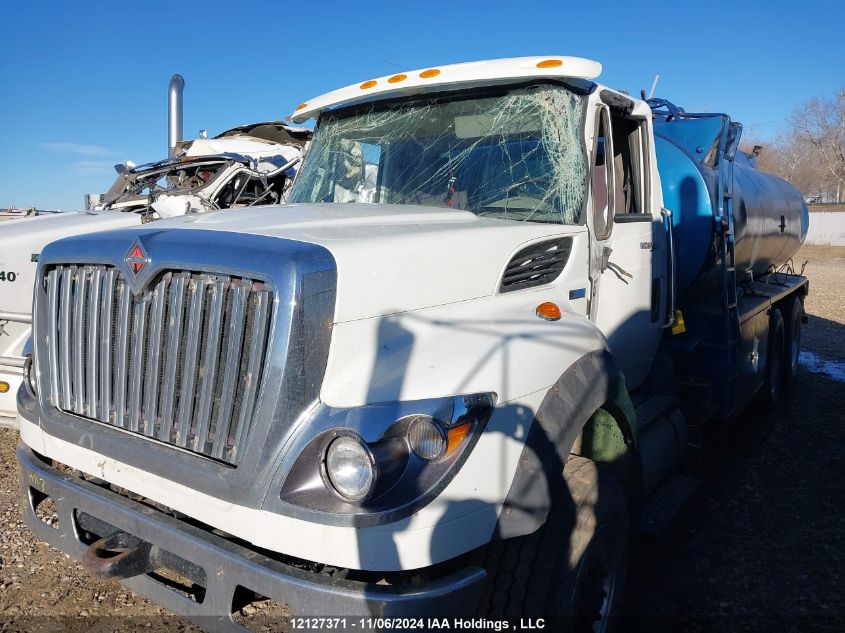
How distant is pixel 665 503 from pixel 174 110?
10.7 meters

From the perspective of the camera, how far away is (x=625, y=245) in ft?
12.6

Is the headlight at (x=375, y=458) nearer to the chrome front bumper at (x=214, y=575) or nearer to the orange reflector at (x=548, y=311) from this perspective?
the chrome front bumper at (x=214, y=575)

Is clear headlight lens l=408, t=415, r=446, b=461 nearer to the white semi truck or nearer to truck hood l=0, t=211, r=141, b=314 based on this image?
the white semi truck

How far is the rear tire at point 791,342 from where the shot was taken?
769cm

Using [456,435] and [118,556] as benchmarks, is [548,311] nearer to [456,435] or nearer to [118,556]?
[456,435]

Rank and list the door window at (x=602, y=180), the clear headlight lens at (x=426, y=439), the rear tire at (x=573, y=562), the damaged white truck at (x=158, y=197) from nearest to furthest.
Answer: the clear headlight lens at (x=426, y=439) → the rear tire at (x=573, y=562) → the door window at (x=602, y=180) → the damaged white truck at (x=158, y=197)

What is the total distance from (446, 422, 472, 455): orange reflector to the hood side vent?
32.7 inches

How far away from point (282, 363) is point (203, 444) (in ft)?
1.55

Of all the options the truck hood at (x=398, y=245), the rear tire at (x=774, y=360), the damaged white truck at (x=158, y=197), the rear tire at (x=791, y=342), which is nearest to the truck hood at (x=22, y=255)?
the damaged white truck at (x=158, y=197)

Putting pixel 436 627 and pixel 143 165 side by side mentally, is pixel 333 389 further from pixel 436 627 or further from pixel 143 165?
pixel 143 165

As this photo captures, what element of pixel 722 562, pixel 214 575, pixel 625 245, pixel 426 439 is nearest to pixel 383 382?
pixel 426 439

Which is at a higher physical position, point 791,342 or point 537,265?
point 537,265

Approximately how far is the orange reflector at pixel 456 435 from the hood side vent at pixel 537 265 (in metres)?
0.83

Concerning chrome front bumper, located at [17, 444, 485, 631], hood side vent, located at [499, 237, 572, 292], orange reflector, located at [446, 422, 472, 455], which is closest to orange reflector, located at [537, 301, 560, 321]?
hood side vent, located at [499, 237, 572, 292]
